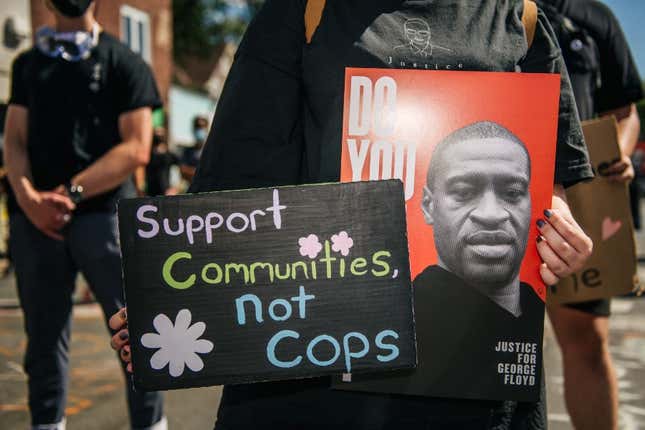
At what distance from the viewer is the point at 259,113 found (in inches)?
54.6

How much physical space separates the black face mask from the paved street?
1.95m

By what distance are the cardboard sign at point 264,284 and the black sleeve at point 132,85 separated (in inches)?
67.9

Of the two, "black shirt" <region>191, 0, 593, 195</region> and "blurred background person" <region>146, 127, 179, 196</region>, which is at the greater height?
"black shirt" <region>191, 0, 593, 195</region>

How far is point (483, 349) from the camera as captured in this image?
128 cm

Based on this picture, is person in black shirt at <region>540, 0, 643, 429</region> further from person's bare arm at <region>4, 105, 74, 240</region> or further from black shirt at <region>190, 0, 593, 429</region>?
person's bare arm at <region>4, 105, 74, 240</region>

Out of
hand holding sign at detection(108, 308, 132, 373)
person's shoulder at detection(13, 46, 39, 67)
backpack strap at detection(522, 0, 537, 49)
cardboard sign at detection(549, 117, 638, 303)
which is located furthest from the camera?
person's shoulder at detection(13, 46, 39, 67)

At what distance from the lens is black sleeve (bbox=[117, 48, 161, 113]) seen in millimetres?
2822

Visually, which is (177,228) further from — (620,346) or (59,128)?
(620,346)

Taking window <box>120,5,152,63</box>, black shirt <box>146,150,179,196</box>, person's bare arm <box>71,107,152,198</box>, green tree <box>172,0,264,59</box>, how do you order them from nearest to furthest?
person's bare arm <box>71,107,152,198</box>
black shirt <box>146,150,179,196</box>
window <box>120,5,152,63</box>
green tree <box>172,0,264,59</box>

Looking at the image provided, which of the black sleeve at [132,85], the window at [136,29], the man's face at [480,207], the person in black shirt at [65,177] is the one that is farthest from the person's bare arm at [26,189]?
the window at [136,29]

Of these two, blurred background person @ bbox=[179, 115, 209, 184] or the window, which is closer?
blurred background person @ bbox=[179, 115, 209, 184]

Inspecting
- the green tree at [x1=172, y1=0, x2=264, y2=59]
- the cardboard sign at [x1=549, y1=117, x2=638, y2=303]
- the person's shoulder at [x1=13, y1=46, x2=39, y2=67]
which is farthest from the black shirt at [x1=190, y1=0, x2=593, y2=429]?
the green tree at [x1=172, y1=0, x2=264, y2=59]

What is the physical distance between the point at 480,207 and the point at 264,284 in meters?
0.39

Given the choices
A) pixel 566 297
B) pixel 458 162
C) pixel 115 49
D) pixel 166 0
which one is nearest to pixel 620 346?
pixel 566 297
